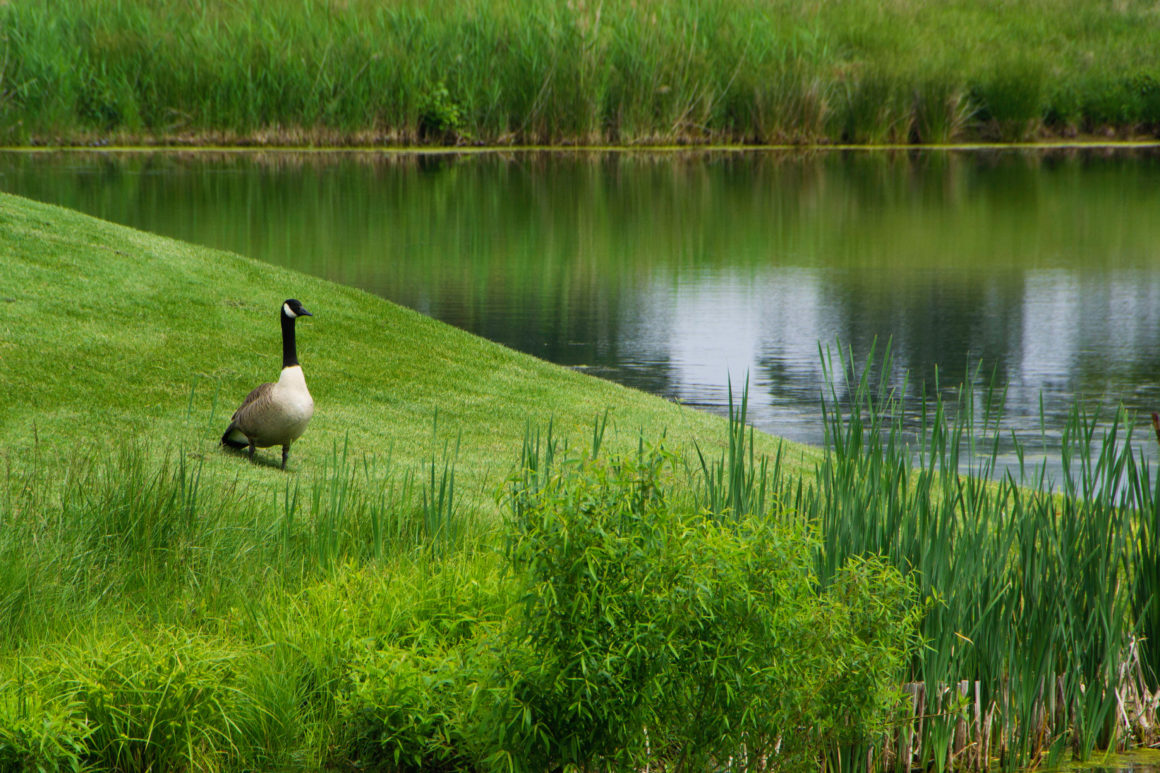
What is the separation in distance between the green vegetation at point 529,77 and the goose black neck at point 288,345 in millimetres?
19200

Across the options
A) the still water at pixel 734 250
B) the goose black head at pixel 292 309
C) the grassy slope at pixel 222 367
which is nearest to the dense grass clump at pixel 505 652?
the grassy slope at pixel 222 367

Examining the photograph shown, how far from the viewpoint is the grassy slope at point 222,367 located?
7.21 m

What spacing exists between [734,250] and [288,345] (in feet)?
37.4

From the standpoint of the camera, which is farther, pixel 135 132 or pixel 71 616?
pixel 135 132

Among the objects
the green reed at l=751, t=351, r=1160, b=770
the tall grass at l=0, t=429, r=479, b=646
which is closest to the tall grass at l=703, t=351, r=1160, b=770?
the green reed at l=751, t=351, r=1160, b=770

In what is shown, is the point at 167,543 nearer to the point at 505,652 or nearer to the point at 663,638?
the point at 505,652

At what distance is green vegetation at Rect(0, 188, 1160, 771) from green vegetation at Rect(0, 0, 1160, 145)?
20446 mm

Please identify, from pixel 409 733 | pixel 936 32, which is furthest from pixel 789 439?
pixel 936 32

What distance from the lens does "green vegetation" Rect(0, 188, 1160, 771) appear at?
3426 mm

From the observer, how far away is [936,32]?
30.8 metres

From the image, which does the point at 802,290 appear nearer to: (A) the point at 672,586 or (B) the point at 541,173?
(B) the point at 541,173

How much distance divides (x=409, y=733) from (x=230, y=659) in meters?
0.57

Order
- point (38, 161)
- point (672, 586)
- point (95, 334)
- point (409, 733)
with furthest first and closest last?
point (38, 161)
point (95, 334)
point (409, 733)
point (672, 586)

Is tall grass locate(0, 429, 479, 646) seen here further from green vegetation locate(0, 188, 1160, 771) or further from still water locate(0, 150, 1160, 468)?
still water locate(0, 150, 1160, 468)
